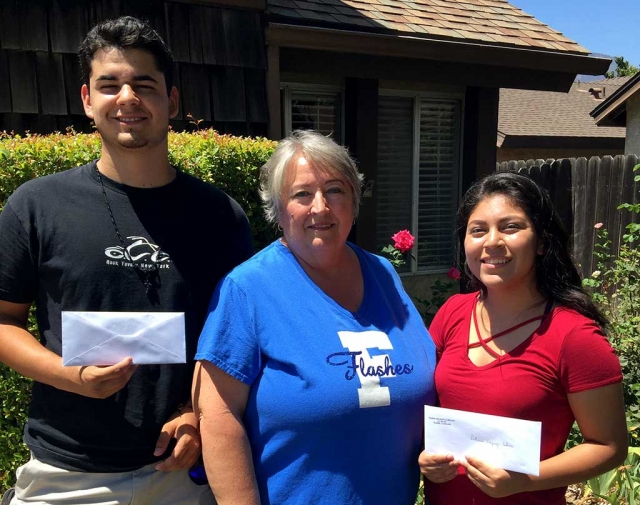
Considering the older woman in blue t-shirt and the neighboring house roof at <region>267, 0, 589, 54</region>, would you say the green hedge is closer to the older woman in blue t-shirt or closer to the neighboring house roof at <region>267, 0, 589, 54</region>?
the older woman in blue t-shirt

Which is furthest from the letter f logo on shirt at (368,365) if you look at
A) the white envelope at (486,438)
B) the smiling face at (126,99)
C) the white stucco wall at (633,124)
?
the white stucco wall at (633,124)

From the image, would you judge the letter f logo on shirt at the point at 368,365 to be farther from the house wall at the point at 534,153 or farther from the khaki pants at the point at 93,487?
the house wall at the point at 534,153

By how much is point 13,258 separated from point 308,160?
880 mm

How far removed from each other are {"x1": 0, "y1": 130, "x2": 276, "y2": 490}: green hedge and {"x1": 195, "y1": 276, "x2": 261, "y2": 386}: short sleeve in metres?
1.76

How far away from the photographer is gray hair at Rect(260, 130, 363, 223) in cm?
185

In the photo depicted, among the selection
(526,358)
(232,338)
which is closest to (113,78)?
(232,338)

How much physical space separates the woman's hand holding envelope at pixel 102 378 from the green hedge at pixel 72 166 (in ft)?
5.21

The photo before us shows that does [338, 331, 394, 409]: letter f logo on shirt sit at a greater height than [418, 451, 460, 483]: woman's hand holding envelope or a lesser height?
greater

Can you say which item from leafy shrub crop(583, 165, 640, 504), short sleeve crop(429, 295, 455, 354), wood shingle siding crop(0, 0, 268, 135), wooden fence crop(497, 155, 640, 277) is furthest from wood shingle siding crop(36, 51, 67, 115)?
wooden fence crop(497, 155, 640, 277)

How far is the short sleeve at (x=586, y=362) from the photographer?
1665mm

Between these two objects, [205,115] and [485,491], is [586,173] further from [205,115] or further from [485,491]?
[485,491]

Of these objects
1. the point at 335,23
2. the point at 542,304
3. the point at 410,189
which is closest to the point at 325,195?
the point at 542,304

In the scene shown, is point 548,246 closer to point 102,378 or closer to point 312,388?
point 312,388

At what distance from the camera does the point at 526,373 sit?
1.74 metres
